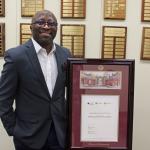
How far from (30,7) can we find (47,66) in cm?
65

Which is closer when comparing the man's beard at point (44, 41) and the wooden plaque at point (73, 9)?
the man's beard at point (44, 41)

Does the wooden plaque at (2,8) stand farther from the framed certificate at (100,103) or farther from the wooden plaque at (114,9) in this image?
the framed certificate at (100,103)

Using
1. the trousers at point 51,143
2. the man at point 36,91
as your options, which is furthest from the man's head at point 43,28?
the trousers at point 51,143

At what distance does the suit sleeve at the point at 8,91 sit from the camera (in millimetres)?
1763

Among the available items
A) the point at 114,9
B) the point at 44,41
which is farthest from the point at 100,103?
the point at 114,9

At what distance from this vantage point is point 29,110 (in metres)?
1.80

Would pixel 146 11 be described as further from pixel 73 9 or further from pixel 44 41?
pixel 44 41

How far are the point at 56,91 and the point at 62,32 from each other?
24.3 inches

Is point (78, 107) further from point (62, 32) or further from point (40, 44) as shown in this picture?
point (62, 32)

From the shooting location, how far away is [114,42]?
2314mm

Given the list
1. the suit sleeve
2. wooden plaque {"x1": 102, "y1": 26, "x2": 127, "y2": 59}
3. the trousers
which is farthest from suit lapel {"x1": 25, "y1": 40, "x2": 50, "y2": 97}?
wooden plaque {"x1": 102, "y1": 26, "x2": 127, "y2": 59}

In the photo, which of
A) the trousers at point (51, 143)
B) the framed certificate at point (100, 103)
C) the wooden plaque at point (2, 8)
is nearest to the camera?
the framed certificate at point (100, 103)

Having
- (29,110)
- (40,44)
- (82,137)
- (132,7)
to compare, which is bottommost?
(82,137)

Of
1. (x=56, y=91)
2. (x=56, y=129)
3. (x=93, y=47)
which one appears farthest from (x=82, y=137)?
(x=93, y=47)
